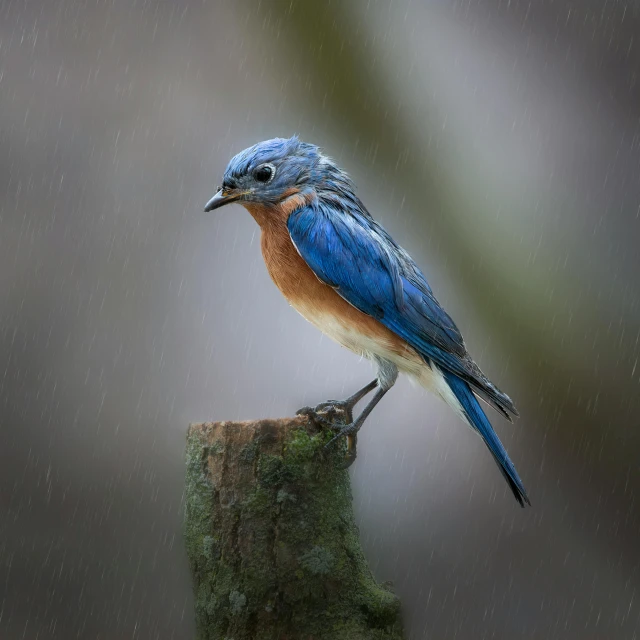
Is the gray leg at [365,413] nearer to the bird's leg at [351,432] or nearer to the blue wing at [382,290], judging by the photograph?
the bird's leg at [351,432]

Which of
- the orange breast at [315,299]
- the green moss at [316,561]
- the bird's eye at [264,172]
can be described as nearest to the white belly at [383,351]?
the orange breast at [315,299]

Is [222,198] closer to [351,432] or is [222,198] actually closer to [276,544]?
[351,432]

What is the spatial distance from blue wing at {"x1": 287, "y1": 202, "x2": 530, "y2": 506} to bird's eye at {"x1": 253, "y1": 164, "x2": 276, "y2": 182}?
7.7 inches

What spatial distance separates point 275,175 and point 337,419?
108 centimetres

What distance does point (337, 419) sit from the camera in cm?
346

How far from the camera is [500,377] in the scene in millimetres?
4770

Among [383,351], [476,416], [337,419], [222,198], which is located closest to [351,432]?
[337,419]

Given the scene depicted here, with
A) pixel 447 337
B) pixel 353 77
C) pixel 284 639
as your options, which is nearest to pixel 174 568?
pixel 284 639

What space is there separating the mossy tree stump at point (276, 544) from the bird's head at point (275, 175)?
38.4 inches

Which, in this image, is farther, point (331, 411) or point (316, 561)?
point (331, 411)

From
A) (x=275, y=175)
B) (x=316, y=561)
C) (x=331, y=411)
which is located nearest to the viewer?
(x=316, y=561)

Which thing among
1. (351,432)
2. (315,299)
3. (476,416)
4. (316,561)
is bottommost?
(316,561)

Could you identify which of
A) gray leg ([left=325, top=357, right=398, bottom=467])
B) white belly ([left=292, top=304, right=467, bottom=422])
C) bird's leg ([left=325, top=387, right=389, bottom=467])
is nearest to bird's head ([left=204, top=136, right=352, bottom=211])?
white belly ([left=292, top=304, right=467, bottom=422])

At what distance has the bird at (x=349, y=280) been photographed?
349 centimetres
